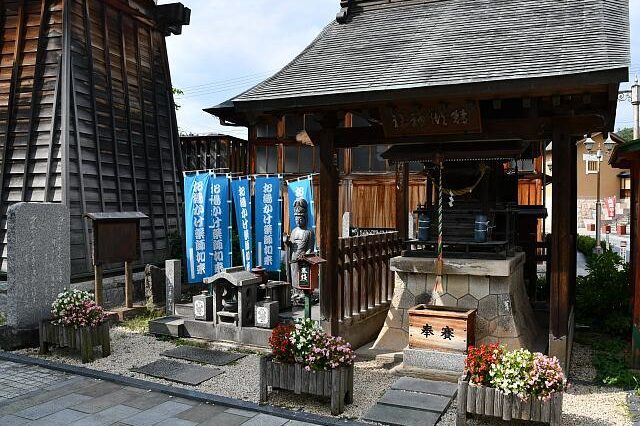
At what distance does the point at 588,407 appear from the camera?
21.8 ft

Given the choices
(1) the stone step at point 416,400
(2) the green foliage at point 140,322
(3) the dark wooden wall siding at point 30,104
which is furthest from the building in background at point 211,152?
(1) the stone step at point 416,400

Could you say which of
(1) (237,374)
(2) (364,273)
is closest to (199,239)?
(2) (364,273)

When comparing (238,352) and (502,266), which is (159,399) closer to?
(238,352)

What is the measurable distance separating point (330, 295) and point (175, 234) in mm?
9148

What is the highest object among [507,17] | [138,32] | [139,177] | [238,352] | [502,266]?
[138,32]

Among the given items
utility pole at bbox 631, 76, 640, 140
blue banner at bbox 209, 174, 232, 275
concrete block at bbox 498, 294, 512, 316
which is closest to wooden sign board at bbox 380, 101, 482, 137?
concrete block at bbox 498, 294, 512, 316

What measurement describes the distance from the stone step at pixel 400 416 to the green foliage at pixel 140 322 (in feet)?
20.8

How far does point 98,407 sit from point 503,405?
5.04 metres

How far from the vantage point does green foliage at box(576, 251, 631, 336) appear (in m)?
10.6

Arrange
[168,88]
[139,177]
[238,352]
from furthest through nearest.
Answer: [168,88] < [139,177] < [238,352]

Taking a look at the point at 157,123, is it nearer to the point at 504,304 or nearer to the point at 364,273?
the point at 364,273

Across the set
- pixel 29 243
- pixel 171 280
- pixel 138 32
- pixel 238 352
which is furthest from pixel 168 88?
pixel 238 352

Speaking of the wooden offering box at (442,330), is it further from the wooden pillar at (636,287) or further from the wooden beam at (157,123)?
the wooden beam at (157,123)

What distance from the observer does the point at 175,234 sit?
16547mm
